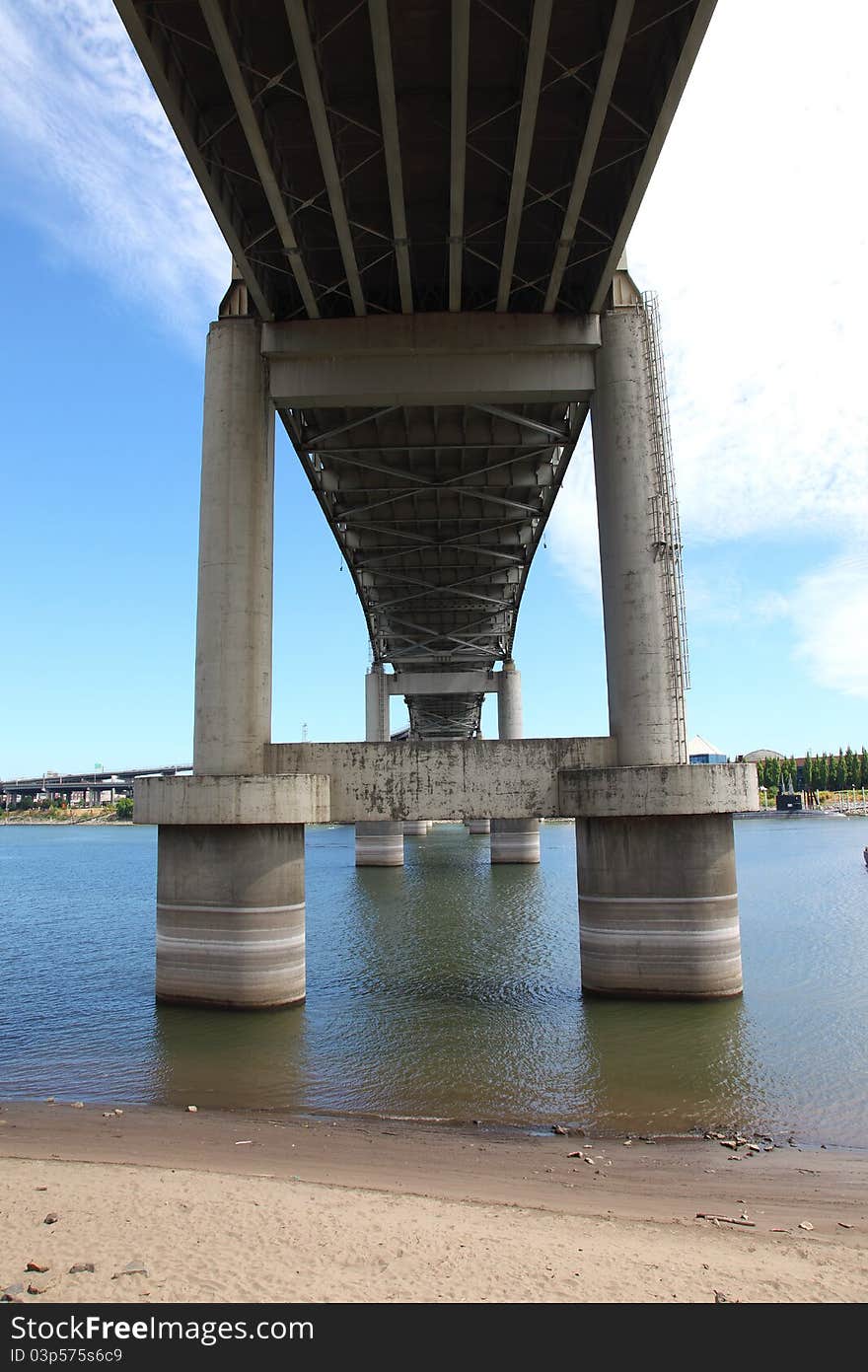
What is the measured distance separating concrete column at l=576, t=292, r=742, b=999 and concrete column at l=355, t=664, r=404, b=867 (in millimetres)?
41318

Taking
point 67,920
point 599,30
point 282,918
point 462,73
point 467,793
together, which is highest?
point 599,30

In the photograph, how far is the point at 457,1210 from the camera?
26.5ft

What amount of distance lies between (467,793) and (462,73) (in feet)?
44.7

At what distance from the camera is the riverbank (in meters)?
6.27

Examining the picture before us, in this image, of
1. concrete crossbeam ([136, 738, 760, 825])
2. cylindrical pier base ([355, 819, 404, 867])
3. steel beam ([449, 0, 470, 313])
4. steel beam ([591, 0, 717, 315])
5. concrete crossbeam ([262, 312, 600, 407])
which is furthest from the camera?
cylindrical pier base ([355, 819, 404, 867])

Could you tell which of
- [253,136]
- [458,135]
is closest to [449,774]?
[458,135]

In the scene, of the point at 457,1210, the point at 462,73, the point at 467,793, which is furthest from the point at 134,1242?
the point at 462,73

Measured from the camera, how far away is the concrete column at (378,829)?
198 ft

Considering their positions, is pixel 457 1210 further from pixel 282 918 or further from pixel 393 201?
pixel 393 201

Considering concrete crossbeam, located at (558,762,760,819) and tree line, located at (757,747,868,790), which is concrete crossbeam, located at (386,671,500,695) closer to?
concrete crossbeam, located at (558,762,760,819)

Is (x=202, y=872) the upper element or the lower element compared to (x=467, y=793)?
lower

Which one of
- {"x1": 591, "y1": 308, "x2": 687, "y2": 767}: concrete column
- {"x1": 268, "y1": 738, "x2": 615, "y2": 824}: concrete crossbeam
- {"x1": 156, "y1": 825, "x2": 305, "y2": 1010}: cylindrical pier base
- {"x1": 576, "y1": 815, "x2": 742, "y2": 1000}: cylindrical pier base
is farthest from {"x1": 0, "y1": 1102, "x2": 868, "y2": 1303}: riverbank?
{"x1": 591, "y1": 308, "x2": 687, "y2": 767}: concrete column

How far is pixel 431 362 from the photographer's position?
21562 millimetres
